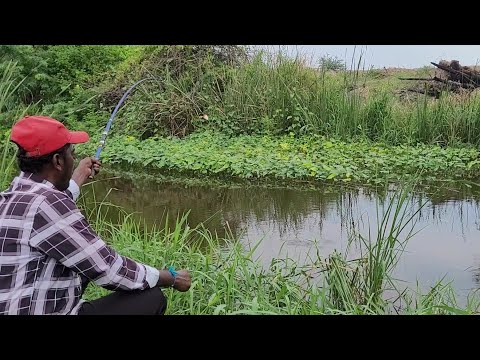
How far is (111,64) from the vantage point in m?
11.2

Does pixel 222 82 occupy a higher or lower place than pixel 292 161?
higher

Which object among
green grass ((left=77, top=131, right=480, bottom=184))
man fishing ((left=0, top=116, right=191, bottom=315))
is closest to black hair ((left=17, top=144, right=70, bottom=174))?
man fishing ((left=0, top=116, right=191, bottom=315))

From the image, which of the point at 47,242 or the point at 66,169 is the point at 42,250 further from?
the point at 66,169

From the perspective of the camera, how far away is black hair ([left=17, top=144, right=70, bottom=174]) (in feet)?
5.93

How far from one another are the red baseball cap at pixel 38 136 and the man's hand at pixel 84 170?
613 mm

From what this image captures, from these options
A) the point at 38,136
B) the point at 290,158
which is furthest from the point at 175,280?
the point at 290,158

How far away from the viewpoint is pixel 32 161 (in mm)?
1810

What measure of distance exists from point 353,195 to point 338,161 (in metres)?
1.19

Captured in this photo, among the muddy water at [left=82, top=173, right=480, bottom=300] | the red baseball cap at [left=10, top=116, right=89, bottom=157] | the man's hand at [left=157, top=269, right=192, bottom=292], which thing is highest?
the red baseball cap at [left=10, top=116, right=89, bottom=157]

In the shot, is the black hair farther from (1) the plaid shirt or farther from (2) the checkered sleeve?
(2) the checkered sleeve

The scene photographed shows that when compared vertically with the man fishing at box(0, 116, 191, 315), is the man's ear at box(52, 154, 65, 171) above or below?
above

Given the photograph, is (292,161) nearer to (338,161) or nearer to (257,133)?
(338,161)

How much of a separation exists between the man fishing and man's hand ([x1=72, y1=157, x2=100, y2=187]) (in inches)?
21.7
